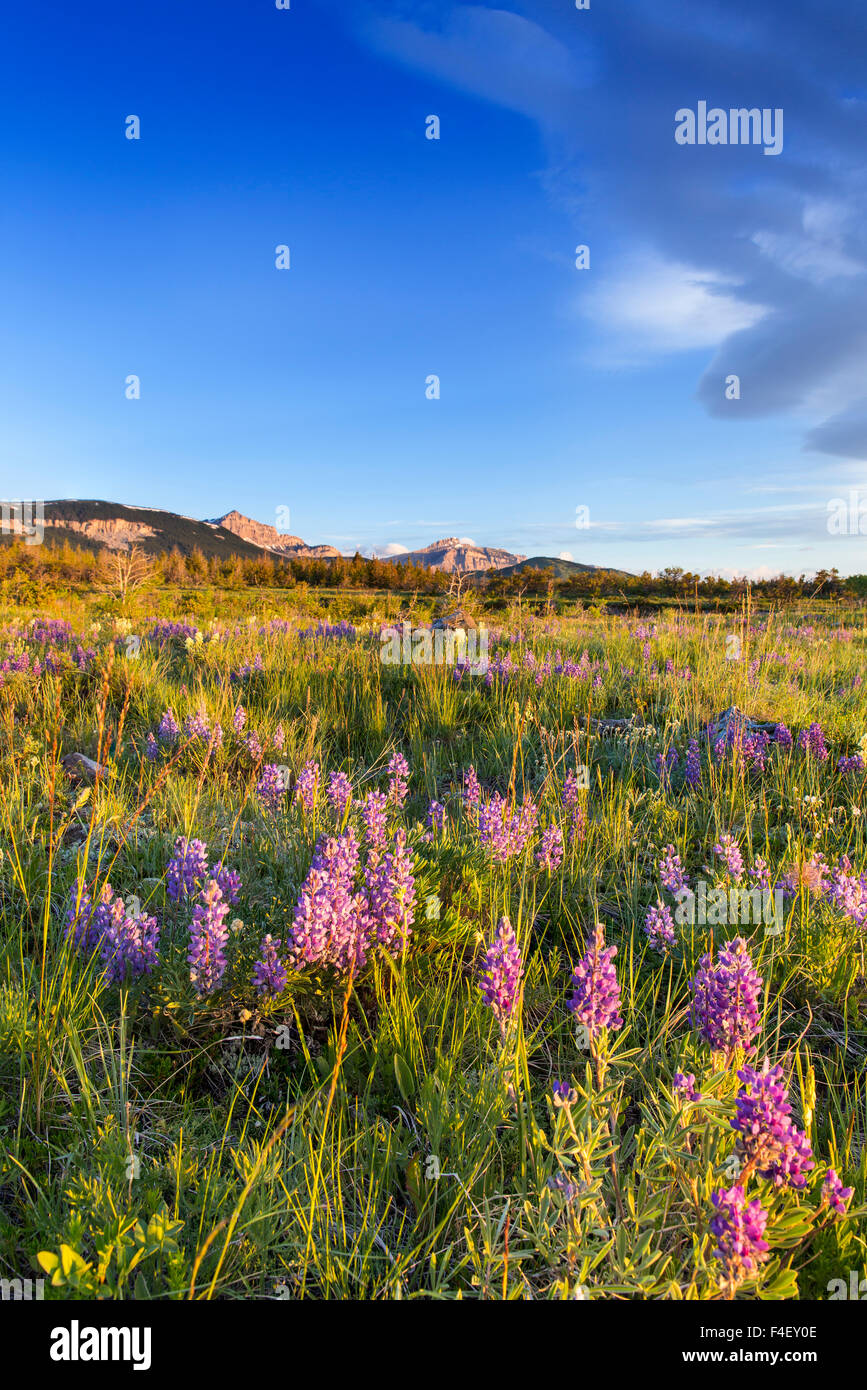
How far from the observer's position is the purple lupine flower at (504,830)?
3.15 meters

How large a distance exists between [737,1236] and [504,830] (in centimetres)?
201

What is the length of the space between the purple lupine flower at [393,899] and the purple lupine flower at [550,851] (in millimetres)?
956

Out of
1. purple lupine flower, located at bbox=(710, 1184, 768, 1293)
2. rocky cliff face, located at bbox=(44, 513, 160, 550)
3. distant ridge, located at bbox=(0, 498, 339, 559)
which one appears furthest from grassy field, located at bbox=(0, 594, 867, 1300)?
rocky cliff face, located at bbox=(44, 513, 160, 550)

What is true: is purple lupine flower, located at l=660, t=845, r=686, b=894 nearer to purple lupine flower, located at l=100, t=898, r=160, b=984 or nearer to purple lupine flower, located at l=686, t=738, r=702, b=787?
purple lupine flower, located at l=686, t=738, r=702, b=787

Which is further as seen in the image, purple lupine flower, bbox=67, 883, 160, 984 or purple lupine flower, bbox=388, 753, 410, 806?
purple lupine flower, bbox=388, 753, 410, 806

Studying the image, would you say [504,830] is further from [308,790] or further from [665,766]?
[665,766]

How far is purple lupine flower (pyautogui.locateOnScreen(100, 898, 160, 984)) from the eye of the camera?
2.38 m

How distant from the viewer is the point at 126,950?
2385 mm

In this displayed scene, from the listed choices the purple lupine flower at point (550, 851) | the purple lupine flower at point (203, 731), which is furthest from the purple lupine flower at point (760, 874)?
the purple lupine flower at point (203, 731)

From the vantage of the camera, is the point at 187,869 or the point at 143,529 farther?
the point at 143,529

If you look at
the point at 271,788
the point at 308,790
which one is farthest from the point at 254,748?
the point at 308,790

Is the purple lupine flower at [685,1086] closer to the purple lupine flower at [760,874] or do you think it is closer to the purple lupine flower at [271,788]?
the purple lupine flower at [760,874]

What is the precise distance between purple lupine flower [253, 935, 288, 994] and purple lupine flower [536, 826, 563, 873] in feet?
4.75

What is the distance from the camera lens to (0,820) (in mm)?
3654
